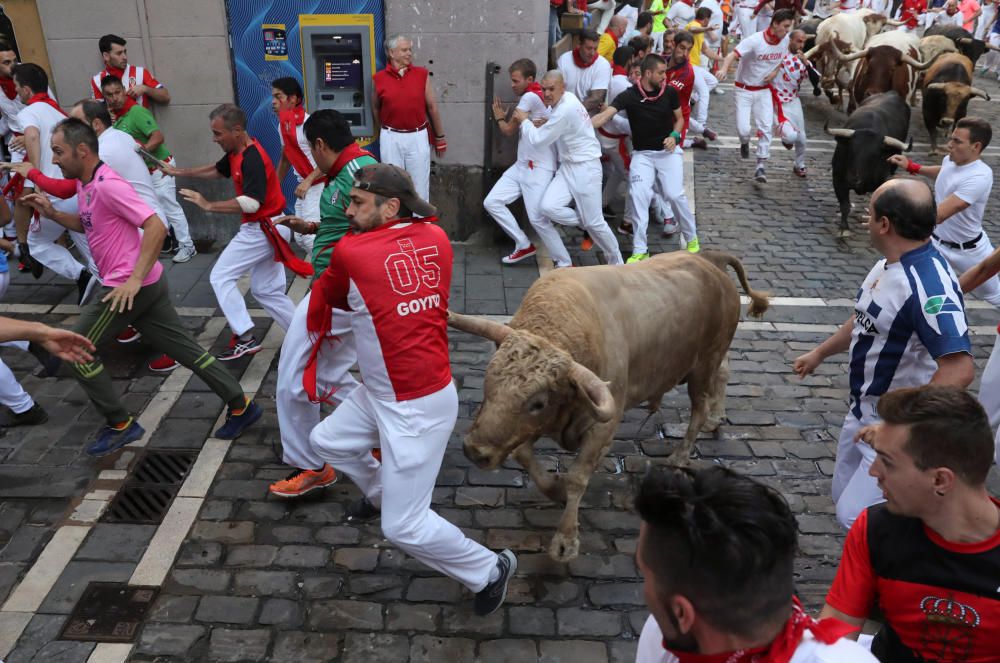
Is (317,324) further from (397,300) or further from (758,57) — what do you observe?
(758,57)

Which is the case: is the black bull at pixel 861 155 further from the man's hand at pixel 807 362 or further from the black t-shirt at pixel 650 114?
the man's hand at pixel 807 362

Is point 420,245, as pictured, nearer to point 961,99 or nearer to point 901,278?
point 901,278

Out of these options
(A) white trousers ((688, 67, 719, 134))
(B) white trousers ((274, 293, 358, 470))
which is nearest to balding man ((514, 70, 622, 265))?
(B) white trousers ((274, 293, 358, 470))

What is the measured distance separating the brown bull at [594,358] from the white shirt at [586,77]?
18.1 feet

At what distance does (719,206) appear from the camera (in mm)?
11812

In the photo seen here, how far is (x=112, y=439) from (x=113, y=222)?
1604mm

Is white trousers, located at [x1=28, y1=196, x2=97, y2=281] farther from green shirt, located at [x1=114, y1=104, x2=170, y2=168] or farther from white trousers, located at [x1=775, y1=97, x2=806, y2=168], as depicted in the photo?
white trousers, located at [x1=775, y1=97, x2=806, y2=168]

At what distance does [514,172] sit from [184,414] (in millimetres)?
4860

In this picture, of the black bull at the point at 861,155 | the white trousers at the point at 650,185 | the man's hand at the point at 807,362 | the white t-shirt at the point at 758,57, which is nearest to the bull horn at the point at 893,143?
the black bull at the point at 861,155

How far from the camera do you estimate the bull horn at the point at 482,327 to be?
442 centimetres

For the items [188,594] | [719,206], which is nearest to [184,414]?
[188,594]

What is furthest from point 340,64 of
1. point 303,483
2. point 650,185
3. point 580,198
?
point 303,483

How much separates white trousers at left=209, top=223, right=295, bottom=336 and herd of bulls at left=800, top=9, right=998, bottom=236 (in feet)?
25.6

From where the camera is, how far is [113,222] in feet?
18.5
